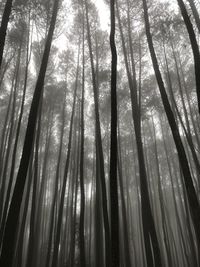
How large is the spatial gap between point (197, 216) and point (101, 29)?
32.6ft

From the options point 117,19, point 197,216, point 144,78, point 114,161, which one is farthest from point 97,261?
point 117,19

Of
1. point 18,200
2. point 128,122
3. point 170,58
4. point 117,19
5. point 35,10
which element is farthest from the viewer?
point 128,122

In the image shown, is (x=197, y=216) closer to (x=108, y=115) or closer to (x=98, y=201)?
(x=98, y=201)

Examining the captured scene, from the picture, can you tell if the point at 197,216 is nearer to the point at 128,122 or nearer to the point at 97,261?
the point at 97,261

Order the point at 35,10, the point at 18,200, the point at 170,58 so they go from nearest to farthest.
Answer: the point at 18,200 < the point at 35,10 < the point at 170,58

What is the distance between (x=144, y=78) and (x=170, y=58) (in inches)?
62.2

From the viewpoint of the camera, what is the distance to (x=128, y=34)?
11.2 meters

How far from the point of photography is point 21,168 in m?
5.12

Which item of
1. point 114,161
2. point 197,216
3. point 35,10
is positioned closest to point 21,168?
point 114,161

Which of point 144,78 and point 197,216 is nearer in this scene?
point 197,216

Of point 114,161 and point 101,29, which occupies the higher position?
point 101,29

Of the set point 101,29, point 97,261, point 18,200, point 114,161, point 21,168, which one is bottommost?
point 97,261

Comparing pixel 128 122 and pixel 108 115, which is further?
pixel 128 122

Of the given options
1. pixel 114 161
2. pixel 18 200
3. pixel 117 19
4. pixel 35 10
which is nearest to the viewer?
pixel 114 161
